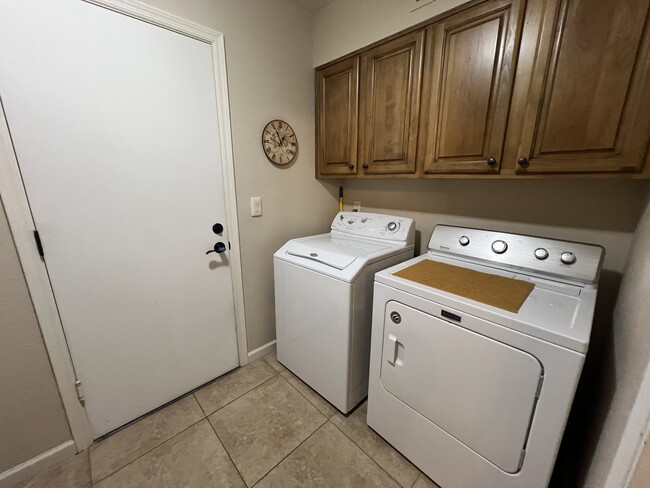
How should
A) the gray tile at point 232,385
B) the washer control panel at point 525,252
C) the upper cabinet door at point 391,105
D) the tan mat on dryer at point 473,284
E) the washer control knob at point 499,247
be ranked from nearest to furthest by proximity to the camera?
the tan mat on dryer at point 473,284 < the washer control panel at point 525,252 < the washer control knob at point 499,247 < the upper cabinet door at point 391,105 < the gray tile at point 232,385

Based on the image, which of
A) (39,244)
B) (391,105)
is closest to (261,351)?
(39,244)

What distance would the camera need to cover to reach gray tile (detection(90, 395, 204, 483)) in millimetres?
1266


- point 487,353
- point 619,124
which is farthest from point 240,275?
point 619,124

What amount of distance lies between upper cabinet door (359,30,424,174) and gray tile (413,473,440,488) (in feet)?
5.11

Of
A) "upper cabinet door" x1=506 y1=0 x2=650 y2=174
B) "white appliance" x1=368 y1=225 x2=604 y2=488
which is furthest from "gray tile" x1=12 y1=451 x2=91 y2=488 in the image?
"upper cabinet door" x1=506 y1=0 x2=650 y2=174

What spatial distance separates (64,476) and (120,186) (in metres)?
1.39

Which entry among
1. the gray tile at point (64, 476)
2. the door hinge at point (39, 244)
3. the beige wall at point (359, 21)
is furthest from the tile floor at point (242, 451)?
the beige wall at point (359, 21)

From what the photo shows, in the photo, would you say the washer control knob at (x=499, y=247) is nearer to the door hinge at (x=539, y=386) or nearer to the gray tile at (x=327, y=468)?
the door hinge at (x=539, y=386)

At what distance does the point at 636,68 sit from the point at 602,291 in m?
0.95

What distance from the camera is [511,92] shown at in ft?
3.64

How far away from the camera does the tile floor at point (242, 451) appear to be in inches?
47.1

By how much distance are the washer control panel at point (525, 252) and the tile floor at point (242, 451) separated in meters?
1.10

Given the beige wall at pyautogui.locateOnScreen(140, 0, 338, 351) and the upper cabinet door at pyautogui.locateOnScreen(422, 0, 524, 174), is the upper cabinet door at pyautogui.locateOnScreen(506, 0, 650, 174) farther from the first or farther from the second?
the beige wall at pyautogui.locateOnScreen(140, 0, 338, 351)

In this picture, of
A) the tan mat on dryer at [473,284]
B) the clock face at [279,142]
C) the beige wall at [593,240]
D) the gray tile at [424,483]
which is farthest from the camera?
the clock face at [279,142]
